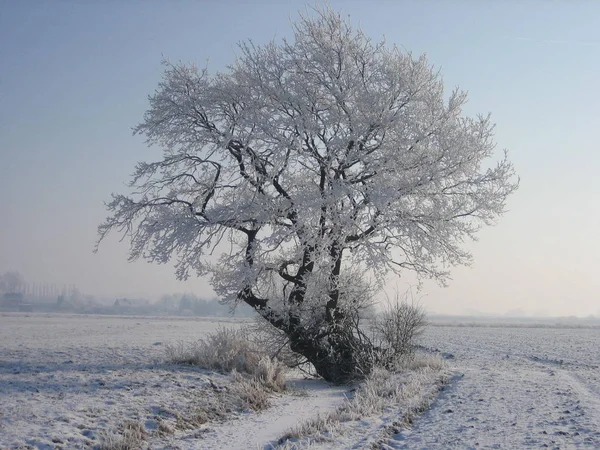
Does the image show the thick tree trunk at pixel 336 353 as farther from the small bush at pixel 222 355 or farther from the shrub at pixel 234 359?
the small bush at pixel 222 355

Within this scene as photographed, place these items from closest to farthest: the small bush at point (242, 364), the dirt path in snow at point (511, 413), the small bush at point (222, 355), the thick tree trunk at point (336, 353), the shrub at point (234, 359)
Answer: the dirt path in snow at point (511, 413) < the small bush at point (242, 364) < the shrub at point (234, 359) < the small bush at point (222, 355) < the thick tree trunk at point (336, 353)

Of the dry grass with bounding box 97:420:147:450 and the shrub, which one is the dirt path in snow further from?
the shrub

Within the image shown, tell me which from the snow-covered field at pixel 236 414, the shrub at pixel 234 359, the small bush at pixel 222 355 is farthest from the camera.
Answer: the small bush at pixel 222 355

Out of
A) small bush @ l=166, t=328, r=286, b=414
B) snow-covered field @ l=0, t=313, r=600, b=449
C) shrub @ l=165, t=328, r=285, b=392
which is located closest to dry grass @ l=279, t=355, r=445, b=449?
snow-covered field @ l=0, t=313, r=600, b=449

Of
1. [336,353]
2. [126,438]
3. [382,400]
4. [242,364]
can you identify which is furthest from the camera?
[336,353]

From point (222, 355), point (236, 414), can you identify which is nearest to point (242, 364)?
point (222, 355)

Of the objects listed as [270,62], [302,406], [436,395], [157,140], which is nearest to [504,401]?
[436,395]

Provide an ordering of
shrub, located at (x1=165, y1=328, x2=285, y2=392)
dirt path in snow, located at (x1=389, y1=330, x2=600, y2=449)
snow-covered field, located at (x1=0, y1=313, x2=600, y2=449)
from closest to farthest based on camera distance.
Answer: dirt path in snow, located at (x1=389, y1=330, x2=600, y2=449)
snow-covered field, located at (x1=0, y1=313, x2=600, y2=449)
shrub, located at (x1=165, y1=328, x2=285, y2=392)

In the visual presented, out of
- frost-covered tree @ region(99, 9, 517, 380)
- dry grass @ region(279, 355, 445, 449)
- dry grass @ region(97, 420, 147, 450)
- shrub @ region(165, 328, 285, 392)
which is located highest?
frost-covered tree @ region(99, 9, 517, 380)

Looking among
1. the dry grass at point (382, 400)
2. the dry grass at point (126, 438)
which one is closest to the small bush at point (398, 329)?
the dry grass at point (382, 400)

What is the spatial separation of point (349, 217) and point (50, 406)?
8475 millimetres

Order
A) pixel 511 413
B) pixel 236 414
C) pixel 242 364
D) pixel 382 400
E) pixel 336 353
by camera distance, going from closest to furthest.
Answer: pixel 511 413
pixel 236 414
pixel 382 400
pixel 242 364
pixel 336 353

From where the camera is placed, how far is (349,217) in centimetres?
1548

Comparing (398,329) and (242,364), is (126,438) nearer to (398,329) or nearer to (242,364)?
(242,364)
